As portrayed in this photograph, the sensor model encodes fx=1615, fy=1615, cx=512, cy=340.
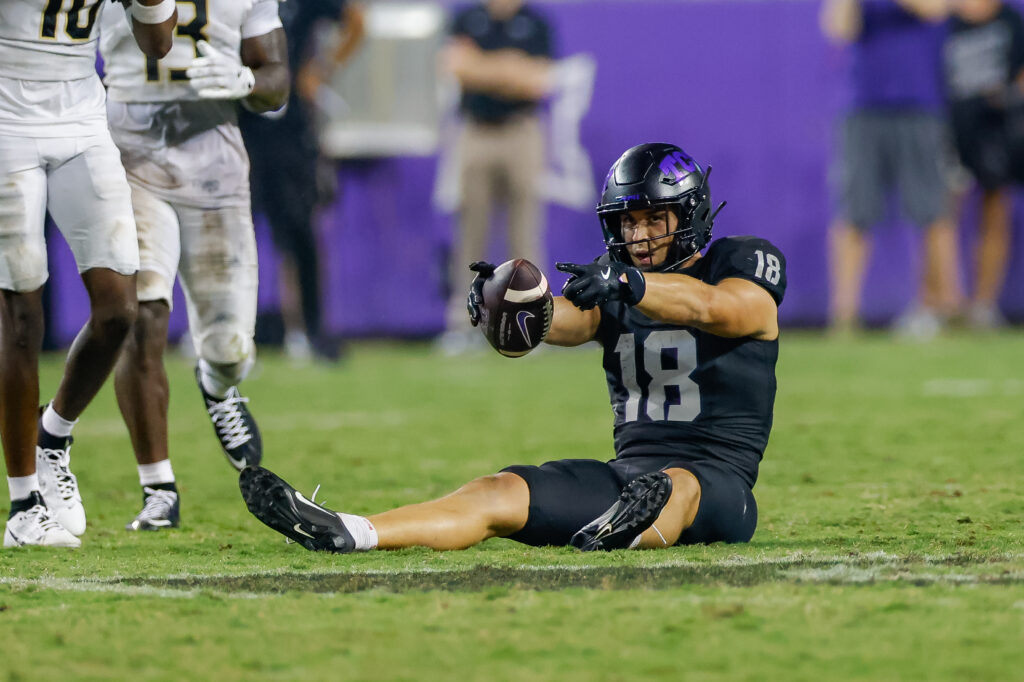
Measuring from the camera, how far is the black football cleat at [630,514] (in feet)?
12.0

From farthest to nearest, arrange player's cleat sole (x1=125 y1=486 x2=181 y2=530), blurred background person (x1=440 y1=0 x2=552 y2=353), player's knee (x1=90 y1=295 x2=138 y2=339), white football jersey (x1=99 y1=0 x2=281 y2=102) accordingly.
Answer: blurred background person (x1=440 y1=0 x2=552 y2=353), white football jersey (x1=99 y1=0 x2=281 y2=102), player's cleat sole (x1=125 y1=486 x2=181 y2=530), player's knee (x1=90 y1=295 x2=138 y2=339)

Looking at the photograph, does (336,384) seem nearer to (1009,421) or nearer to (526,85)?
(526,85)

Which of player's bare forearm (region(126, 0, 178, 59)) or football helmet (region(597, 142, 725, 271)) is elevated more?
player's bare forearm (region(126, 0, 178, 59))

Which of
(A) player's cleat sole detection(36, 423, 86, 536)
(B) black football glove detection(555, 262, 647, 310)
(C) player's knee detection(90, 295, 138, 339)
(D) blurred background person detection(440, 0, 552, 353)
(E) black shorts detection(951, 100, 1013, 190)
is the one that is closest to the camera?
(B) black football glove detection(555, 262, 647, 310)

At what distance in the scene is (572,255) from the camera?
12305mm

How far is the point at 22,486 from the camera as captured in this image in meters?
4.21

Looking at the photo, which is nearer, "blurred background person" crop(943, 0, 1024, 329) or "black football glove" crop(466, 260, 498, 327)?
"black football glove" crop(466, 260, 498, 327)

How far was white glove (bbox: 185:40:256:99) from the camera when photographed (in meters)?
4.71

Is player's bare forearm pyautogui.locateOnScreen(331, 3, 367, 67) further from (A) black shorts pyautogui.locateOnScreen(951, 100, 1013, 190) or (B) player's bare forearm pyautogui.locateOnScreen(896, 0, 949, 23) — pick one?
(A) black shorts pyautogui.locateOnScreen(951, 100, 1013, 190)

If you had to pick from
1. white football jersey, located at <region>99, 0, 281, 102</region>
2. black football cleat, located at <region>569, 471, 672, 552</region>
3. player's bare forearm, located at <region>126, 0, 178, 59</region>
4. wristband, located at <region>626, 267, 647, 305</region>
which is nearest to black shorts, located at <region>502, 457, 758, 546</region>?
black football cleat, located at <region>569, 471, 672, 552</region>

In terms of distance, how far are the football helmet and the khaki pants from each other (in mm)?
7048

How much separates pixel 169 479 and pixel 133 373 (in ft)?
1.06

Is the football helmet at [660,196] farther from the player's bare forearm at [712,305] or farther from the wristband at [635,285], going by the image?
the wristband at [635,285]

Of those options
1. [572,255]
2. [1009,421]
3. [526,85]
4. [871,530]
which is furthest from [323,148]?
[871,530]
